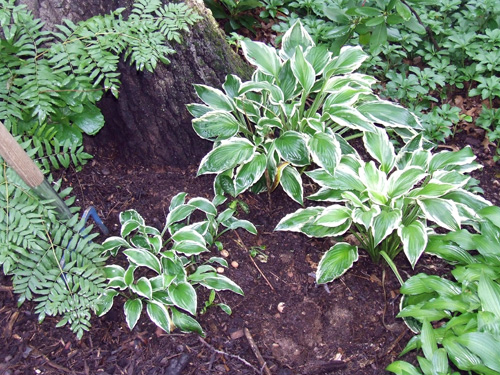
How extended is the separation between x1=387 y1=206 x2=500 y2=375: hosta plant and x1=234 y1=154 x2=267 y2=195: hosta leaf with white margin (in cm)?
97

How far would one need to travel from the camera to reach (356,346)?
2.30 meters

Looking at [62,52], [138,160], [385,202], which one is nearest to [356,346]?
[385,202]

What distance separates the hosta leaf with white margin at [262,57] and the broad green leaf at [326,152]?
1.88ft

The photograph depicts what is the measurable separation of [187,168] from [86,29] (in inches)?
42.0

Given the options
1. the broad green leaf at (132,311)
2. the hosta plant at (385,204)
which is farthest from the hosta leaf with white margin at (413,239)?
the broad green leaf at (132,311)

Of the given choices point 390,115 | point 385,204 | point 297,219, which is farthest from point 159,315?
point 390,115

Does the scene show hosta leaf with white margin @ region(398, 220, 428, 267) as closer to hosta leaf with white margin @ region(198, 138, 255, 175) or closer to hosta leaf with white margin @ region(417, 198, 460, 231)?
hosta leaf with white margin @ region(417, 198, 460, 231)

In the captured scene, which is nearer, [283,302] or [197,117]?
[283,302]

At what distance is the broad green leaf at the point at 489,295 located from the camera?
76.0 inches

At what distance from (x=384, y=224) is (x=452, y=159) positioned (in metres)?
0.65

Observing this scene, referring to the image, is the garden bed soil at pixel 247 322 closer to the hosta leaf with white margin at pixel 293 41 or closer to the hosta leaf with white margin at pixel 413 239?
the hosta leaf with white margin at pixel 413 239

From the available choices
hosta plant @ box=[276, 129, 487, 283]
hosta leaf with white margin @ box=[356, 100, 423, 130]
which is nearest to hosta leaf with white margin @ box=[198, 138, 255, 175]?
hosta plant @ box=[276, 129, 487, 283]

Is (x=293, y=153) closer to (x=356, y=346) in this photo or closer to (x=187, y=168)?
(x=187, y=168)

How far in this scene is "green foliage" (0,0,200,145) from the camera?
215 cm
